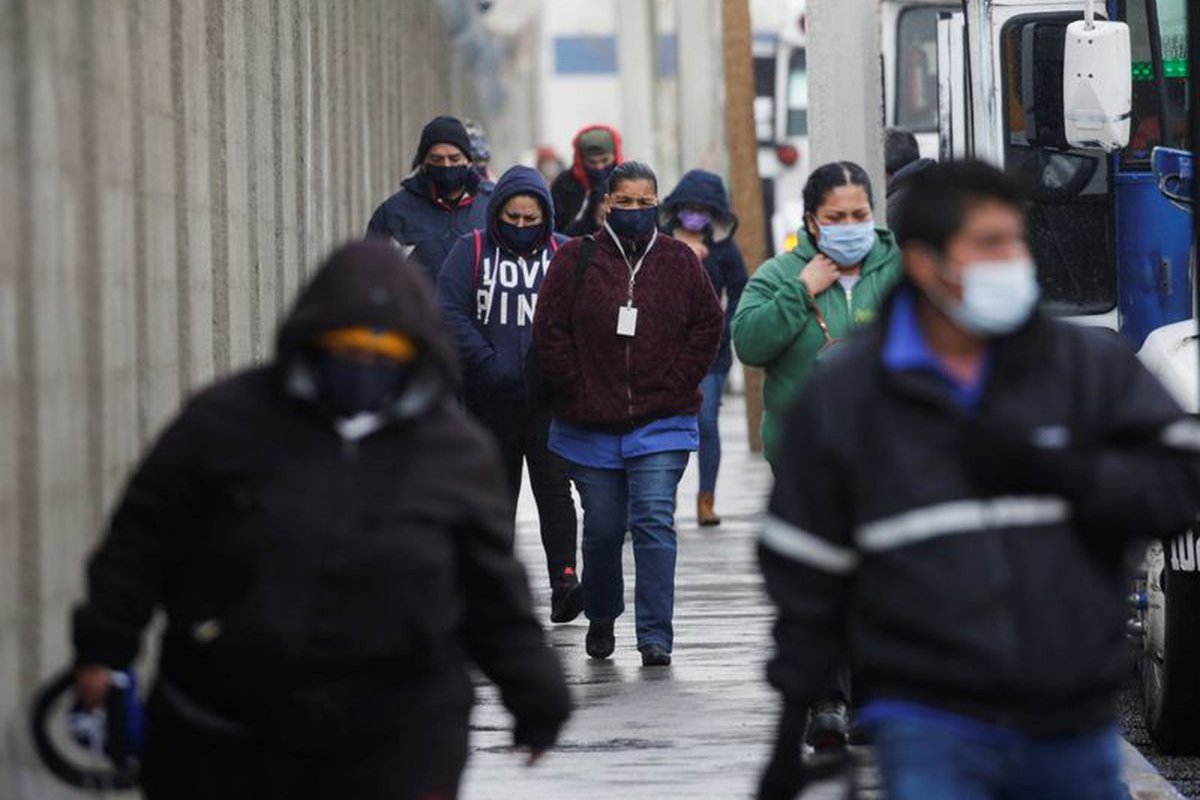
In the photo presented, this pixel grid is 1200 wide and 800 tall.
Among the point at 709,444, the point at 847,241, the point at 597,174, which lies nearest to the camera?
the point at 847,241

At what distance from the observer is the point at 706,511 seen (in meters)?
16.2

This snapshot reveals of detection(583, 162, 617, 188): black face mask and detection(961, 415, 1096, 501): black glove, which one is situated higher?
detection(583, 162, 617, 188): black face mask

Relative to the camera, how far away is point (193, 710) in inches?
198

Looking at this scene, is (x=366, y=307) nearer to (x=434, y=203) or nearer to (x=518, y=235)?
(x=518, y=235)

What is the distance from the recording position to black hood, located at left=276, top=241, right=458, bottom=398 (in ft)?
16.3

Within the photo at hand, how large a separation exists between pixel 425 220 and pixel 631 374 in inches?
79.2

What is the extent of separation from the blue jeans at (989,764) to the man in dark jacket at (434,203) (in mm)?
7410

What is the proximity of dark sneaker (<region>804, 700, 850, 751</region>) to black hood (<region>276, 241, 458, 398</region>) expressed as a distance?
280cm

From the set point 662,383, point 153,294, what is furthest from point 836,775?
point 662,383

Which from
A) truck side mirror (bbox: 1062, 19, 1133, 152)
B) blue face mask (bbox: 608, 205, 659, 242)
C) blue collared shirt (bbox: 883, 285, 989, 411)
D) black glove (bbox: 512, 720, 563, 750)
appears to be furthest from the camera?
blue face mask (bbox: 608, 205, 659, 242)

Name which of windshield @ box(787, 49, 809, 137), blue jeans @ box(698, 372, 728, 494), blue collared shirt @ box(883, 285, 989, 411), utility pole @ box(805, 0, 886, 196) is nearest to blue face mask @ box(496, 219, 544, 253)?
utility pole @ box(805, 0, 886, 196)

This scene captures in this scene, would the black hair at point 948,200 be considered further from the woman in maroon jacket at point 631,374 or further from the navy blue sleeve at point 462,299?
the navy blue sleeve at point 462,299

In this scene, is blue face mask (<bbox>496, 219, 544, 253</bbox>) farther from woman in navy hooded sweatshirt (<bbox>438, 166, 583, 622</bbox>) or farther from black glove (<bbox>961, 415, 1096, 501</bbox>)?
black glove (<bbox>961, 415, 1096, 501</bbox>)

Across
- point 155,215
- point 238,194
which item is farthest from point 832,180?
point 155,215
